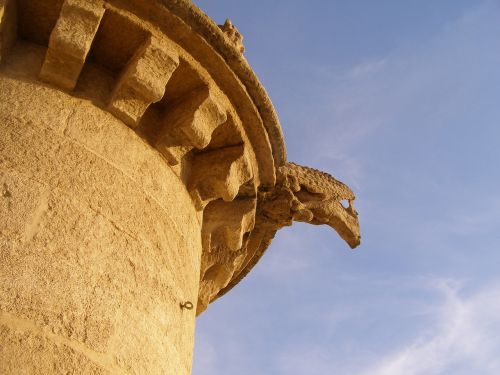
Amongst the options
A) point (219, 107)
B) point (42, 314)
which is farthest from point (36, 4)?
point (42, 314)

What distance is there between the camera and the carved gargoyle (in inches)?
194

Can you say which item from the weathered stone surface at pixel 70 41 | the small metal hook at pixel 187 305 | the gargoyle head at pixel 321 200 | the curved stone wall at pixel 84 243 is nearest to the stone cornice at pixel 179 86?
the weathered stone surface at pixel 70 41

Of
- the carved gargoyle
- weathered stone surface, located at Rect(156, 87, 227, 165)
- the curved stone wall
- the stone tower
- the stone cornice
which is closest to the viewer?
the curved stone wall

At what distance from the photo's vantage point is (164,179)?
12.1 feet

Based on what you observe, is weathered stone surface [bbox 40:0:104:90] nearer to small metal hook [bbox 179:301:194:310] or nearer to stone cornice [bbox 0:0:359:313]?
stone cornice [bbox 0:0:359:313]

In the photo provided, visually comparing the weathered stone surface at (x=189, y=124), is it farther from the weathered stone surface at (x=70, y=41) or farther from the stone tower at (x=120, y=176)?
the weathered stone surface at (x=70, y=41)

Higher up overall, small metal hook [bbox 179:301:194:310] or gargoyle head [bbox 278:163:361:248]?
gargoyle head [bbox 278:163:361:248]

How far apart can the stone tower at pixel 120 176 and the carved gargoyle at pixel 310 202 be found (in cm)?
3

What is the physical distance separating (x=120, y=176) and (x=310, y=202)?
7.30 ft

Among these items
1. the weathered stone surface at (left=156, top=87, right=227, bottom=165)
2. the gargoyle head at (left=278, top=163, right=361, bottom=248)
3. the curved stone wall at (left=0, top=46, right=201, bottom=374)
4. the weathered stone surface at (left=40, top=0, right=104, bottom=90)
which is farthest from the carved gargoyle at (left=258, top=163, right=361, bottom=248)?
the weathered stone surface at (left=40, top=0, right=104, bottom=90)

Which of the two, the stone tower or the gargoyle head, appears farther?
the gargoyle head

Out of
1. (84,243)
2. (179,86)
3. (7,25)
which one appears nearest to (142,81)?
(179,86)

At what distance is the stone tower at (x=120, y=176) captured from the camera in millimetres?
2625

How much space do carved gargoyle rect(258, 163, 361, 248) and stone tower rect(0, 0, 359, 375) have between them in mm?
31
